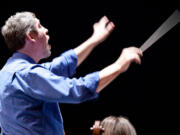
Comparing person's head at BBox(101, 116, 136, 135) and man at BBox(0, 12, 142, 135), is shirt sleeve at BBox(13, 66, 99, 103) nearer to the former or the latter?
man at BBox(0, 12, 142, 135)

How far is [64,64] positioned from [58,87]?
407 millimetres

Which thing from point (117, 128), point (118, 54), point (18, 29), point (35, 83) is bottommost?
point (117, 128)

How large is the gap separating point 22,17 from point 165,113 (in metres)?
1.92

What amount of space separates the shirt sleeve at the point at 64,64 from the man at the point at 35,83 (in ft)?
0.43

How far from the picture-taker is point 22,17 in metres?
1.13

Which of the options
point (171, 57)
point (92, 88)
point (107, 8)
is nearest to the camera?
point (92, 88)

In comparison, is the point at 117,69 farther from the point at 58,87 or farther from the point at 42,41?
the point at 42,41

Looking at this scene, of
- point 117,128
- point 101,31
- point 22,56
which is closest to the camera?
point 22,56

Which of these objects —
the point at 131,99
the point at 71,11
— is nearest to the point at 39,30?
the point at 71,11

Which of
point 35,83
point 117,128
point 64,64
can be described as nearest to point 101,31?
point 64,64

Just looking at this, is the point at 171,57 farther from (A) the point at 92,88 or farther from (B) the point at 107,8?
(A) the point at 92,88

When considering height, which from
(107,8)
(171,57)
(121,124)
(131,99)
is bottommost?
(121,124)

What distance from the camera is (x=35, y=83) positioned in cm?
92

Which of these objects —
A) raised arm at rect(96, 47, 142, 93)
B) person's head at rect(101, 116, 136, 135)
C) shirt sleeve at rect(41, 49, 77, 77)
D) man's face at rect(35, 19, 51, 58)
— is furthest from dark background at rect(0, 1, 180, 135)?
raised arm at rect(96, 47, 142, 93)
